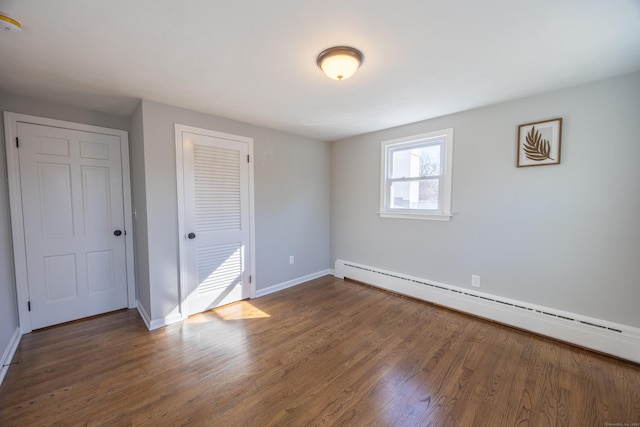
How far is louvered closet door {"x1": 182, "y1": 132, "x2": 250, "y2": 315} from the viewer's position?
111 inches

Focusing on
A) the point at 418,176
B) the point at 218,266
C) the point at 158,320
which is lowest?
the point at 158,320

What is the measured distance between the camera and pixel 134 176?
2938 millimetres

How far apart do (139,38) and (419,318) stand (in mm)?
3480

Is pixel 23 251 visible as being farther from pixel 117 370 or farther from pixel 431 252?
pixel 431 252

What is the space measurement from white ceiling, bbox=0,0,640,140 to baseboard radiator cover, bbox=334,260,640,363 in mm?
2111

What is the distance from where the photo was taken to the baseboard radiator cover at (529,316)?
2.08 meters

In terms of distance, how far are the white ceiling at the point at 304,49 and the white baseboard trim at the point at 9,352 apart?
88.8 inches

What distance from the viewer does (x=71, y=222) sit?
271 centimetres

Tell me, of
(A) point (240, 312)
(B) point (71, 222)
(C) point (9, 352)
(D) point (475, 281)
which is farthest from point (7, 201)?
(D) point (475, 281)

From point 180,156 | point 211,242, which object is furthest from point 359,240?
point 180,156

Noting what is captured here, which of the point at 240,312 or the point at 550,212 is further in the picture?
the point at 240,312

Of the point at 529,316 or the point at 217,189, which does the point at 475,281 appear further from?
the point at 217,189

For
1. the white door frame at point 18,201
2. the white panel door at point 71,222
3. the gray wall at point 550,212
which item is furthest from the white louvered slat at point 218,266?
the gray wall at point 550,212

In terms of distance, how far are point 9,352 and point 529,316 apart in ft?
15.6
